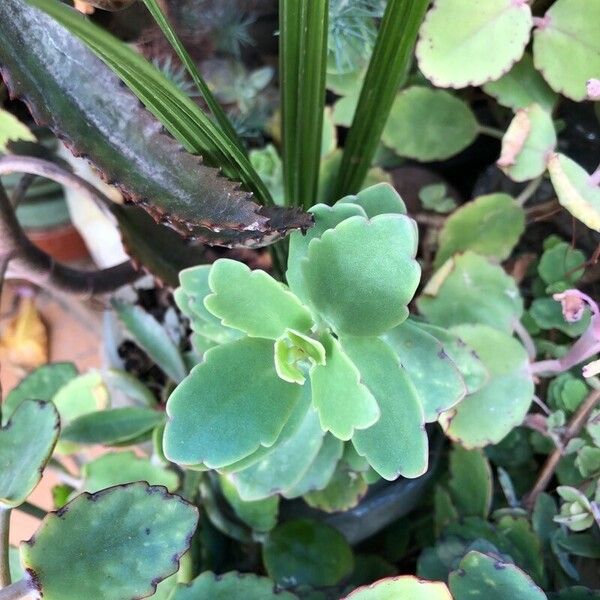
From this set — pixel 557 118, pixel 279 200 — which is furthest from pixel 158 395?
pixel 557 118

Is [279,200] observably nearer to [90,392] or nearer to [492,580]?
[90,392]

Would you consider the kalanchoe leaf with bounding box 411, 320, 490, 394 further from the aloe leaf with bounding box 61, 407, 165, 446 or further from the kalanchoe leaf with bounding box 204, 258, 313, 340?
the aloe leaf with bounding box 61, 407, 165, 446

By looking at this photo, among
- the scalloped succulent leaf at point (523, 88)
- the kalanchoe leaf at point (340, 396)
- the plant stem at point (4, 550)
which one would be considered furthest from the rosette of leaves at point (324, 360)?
the scalloped succulent leaf at point (523, 88)

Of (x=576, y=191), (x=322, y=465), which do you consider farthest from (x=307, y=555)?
(x=576, y=191)

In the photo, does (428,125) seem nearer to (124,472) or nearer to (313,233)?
(313,233)

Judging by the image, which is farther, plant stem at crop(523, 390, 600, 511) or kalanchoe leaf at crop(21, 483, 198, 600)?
plant stem at crop(523, 390, 600, 511)

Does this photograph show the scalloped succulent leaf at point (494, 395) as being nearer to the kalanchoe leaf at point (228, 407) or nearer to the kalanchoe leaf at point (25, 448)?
the kalanchoe leaf at point (228, 407)

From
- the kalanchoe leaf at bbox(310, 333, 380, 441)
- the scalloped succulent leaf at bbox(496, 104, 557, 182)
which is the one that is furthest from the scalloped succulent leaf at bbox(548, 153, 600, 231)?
the kalanchoe leaf at bbox(310, 333, 380, 441)
